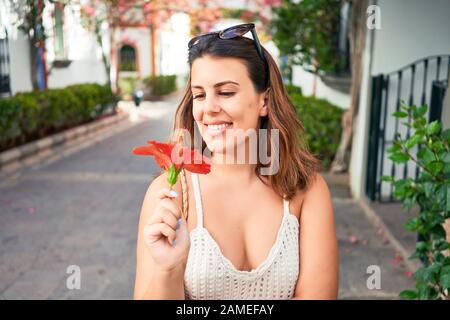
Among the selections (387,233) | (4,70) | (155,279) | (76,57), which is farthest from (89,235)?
(76,57)

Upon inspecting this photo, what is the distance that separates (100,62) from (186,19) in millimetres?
8052

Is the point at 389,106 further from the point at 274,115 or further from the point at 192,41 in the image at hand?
the point at 192,41

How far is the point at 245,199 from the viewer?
1814 mm

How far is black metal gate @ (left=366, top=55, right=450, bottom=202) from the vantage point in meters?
5.83

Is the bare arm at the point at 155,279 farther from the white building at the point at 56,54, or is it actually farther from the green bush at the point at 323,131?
the white building at the point at 56,54

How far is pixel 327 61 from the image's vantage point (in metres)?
8.48

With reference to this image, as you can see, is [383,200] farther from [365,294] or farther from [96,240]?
[96,240]

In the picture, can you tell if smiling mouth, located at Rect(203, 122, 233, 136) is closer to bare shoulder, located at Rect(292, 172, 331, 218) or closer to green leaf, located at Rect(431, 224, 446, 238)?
bare shoulder, located at Rect(292, 172, 331, 218)

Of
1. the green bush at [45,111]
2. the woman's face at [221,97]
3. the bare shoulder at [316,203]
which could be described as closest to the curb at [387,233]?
the bare shoulder at [316,203]

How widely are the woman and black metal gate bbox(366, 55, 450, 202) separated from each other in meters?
4.22

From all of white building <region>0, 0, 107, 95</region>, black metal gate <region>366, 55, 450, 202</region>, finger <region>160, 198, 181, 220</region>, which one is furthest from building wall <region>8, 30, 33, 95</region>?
finger <region>160, 198, 181, 220</region>

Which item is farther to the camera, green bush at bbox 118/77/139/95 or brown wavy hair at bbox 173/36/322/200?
green bush at bbox 118/77/139/95

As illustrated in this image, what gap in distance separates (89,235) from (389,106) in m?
3.71

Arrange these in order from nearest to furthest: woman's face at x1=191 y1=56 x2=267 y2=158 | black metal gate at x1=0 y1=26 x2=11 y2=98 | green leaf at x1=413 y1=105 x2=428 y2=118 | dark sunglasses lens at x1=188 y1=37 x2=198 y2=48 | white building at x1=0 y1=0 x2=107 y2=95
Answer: woman's face at x1=191 y1=56 x2=267 y2=158
dark sunglasses lens at x1=188 y1=37 x2=198 y2=48
green leaf at x1=413 y1=105 x2=428 y2=118
black metal gate at x1=0 y1=26 x2=11 y2=98
white building at x1=0 y1=0 x2=107 y2=95
